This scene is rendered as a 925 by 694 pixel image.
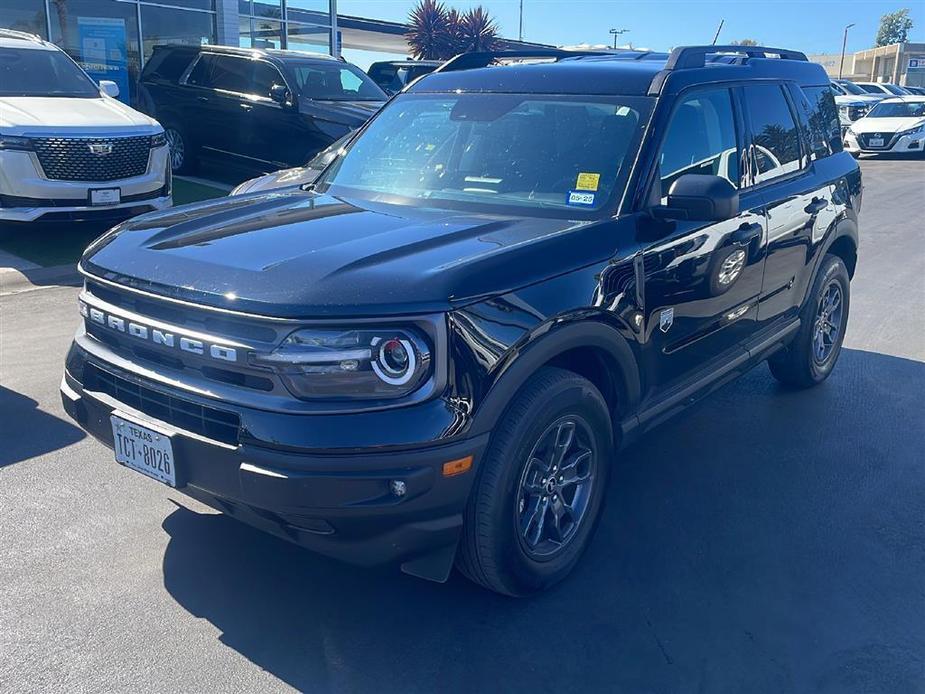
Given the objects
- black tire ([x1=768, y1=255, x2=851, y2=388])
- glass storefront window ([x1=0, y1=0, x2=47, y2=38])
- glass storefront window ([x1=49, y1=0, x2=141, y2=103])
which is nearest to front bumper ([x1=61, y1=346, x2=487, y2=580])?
black tire ([x1=768, y1=255, x2=851, y2=388])

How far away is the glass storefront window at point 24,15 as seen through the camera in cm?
1500

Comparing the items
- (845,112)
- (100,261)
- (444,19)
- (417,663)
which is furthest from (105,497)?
(444,19)

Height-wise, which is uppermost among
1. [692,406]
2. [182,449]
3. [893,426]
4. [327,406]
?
[327,406]

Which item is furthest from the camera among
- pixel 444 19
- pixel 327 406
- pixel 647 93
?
pixel 444 19

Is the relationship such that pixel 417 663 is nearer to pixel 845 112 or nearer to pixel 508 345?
pixel 508 345

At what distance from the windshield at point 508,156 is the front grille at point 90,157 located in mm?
5242

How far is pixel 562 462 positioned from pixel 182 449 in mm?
1378

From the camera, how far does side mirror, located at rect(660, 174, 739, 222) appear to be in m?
3.65

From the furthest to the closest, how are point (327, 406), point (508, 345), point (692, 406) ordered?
point (692, 406) → point (508, 345) → point (327, 406)

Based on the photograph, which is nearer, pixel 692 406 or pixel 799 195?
pixel 692 406

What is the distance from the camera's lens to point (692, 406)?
437cm

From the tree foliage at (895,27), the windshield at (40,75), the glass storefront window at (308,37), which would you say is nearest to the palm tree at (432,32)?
the glass storefront window at (308,37)

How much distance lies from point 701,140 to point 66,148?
6684 millimetres

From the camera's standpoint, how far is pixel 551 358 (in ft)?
10.6
